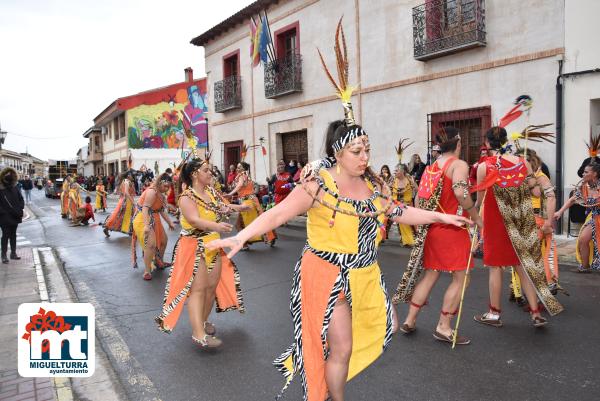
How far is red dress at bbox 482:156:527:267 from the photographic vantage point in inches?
181

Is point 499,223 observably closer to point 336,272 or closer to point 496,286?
point 496,286

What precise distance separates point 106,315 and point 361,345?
12.4 ft

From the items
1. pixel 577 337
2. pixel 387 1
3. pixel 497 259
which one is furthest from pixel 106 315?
pixel 387 1

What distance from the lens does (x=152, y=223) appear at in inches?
302

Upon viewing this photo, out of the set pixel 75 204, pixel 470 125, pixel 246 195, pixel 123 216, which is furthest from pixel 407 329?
pixel 75 204

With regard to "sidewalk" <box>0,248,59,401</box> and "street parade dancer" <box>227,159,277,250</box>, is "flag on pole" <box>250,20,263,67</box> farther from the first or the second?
"sidewalk" <box>0,248,59,401</box>

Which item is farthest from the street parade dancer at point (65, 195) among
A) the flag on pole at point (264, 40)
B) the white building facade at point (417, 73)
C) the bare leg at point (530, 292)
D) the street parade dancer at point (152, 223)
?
the bare leg at point (530, 292)

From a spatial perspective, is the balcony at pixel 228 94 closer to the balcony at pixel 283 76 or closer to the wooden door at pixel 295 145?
the balcony at pixel 283 76

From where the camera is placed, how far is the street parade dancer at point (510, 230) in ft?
15.1

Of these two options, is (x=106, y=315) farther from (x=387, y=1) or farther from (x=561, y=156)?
(x=387, y=1)

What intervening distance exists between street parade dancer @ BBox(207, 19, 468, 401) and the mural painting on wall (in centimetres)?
3593

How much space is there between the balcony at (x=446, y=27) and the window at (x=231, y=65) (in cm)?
980

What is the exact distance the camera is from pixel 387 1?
1340 centimetres

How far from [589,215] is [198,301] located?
542 cm
